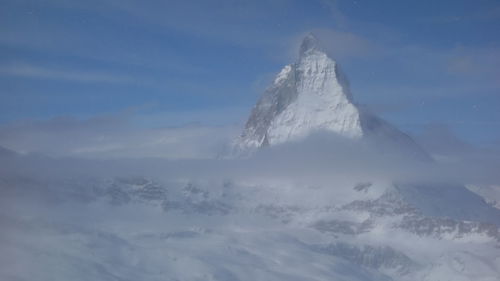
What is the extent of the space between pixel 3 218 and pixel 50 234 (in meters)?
77.1

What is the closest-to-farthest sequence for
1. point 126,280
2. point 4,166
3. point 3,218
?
point 3,218 → point 4,166 → point 126,280

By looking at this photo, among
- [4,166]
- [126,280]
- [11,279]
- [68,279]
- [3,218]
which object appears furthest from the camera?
[126,280]

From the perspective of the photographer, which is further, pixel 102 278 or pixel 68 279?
pixel 102 278

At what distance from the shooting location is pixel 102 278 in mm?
187750

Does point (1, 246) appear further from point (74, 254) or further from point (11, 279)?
point (74, 254)

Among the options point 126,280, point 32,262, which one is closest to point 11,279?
point 32,262

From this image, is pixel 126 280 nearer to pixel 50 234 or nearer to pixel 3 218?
pixel 50 234

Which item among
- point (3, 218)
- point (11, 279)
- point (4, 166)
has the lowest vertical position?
point (11, 279)

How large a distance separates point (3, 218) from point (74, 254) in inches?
3028

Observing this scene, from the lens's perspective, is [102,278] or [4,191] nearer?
[4,191]

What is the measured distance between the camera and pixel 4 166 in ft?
469

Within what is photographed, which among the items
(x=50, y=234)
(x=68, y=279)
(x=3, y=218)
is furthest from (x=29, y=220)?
(x=3, y=218)

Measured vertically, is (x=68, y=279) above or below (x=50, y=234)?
below

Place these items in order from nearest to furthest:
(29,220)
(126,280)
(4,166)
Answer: (4,166) < (29,220) < (126,280)
